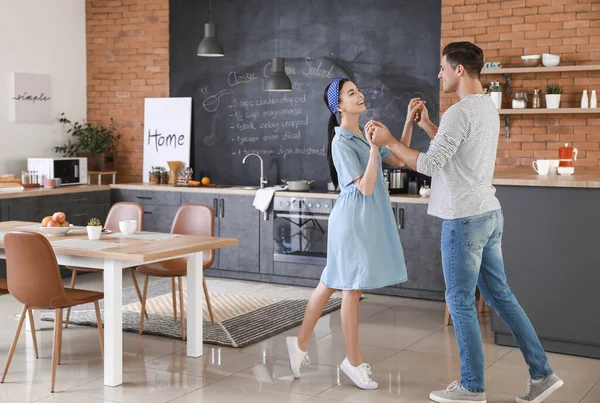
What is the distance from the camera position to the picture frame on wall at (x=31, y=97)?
8.41m

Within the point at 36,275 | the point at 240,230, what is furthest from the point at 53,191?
the point at 36,275

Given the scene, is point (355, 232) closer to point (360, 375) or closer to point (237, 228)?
point (360, 375)

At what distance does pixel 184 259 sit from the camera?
585 cm

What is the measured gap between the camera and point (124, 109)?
916 cm

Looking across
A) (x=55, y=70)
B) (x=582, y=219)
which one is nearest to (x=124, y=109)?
(x=55, y=70)

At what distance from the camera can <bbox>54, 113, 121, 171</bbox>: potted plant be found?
8906mm

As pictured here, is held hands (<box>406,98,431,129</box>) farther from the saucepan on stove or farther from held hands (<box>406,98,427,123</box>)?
the saucepan on stove

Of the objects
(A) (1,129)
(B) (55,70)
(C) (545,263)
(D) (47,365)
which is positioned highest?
(B) (55,70)

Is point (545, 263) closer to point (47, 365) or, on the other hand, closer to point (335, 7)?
point (47, 365)

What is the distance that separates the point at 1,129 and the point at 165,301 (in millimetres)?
2927

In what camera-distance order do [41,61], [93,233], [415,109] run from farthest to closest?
1. [41,61]
2. [93,233]
3. [415,109]

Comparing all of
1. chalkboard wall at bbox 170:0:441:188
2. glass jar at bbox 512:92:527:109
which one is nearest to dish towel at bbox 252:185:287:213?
chalkboard wall at bbox 170:0:441:188

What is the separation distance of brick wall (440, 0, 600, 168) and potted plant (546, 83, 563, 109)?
0.16 metres

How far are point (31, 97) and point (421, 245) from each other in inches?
176
